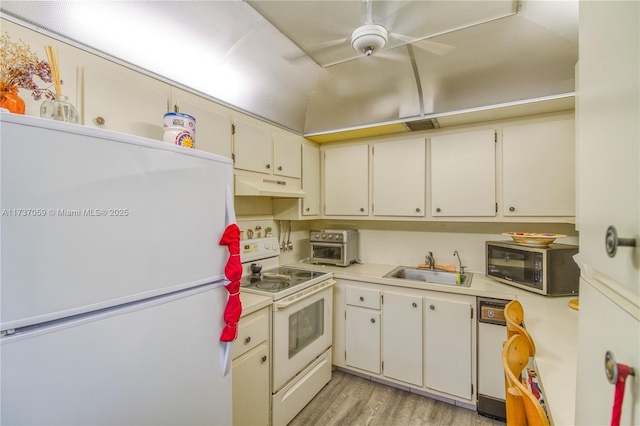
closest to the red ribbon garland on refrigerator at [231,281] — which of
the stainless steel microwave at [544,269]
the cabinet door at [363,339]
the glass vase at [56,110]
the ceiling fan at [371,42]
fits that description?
the glass vase at [56,110]

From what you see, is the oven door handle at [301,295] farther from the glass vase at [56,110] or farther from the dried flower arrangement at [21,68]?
the dried flower arrangement at [21,68]

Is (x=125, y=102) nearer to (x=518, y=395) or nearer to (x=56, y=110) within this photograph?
(x=56, y=110)

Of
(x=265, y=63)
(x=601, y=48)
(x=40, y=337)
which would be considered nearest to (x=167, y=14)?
(x=265, y=63)

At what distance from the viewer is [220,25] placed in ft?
5.55

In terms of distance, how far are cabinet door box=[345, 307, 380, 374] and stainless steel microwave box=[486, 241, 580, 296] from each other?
109 cm

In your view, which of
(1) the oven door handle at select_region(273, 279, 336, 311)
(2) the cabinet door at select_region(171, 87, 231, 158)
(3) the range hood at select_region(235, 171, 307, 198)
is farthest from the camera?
(3) the range hood at select_region(235, 171, 307, 198)

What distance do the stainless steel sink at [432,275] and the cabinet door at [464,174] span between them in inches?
21.2

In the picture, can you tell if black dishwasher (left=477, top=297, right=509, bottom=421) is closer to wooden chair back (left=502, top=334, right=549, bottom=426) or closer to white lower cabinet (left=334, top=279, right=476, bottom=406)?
white lower cabinet (left=334, top=279, right=476, bottom=406)

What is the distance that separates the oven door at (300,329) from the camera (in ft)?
6.06

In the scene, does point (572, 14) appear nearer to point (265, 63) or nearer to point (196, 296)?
point (265, 63)

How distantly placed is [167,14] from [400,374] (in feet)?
9.49

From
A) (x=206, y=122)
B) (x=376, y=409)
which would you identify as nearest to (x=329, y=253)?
(x=376, y=409)

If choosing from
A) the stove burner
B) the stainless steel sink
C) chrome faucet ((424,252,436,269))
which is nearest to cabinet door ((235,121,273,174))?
the stove burner

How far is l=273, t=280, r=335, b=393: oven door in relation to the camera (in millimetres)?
1847
